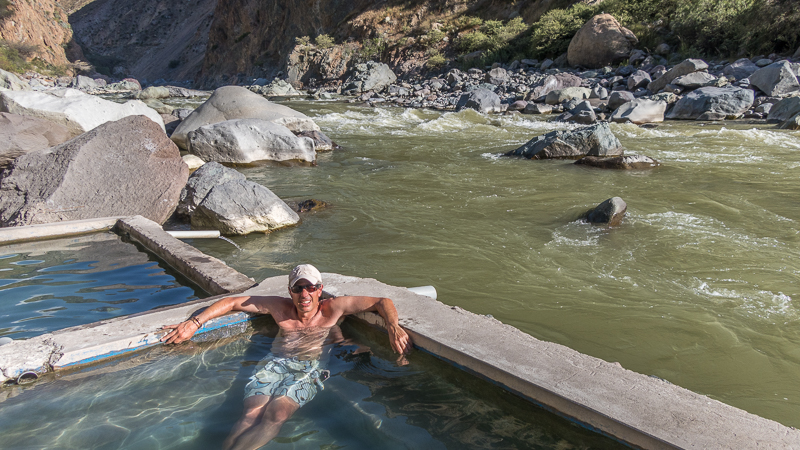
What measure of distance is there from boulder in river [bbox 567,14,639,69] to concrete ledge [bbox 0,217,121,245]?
68.9 ft

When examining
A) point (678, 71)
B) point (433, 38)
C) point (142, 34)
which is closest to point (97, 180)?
point (678, 71)

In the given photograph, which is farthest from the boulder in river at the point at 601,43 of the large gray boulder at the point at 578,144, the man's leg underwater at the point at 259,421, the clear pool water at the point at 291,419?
the man's leg underwater at the point at 259,421

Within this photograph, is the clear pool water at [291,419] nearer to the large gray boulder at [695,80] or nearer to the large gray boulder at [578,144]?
the large gray boulder at [578,144]

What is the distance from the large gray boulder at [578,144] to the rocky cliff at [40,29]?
194 ft

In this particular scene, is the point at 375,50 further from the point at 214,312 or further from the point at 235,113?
the point at 214,312

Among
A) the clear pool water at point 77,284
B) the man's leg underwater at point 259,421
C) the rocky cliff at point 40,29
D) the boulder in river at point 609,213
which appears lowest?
the boulder in river at point 609,213

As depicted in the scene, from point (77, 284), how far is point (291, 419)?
9.57 ft

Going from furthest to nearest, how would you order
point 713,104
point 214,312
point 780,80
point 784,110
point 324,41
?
1. point 324,41
2. point 780,80
3. point 713,104
4. point 784,110
5. point 214,312

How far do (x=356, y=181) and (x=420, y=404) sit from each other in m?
6.53

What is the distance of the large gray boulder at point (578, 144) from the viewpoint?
10383mm

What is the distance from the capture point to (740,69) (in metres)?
17.0

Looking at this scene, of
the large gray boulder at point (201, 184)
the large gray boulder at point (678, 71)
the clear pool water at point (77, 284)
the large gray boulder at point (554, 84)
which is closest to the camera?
the clear pool water at point (77, 284)

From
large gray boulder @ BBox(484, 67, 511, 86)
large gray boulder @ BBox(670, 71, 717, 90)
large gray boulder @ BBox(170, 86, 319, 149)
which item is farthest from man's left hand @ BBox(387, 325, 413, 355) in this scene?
large gray boulder @ BBox(484, 67, 511, 86)

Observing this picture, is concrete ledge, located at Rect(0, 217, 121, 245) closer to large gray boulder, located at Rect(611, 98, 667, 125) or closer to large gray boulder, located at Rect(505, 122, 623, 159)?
large gray boulder, located at Rect(505, 122, 623, 159)
